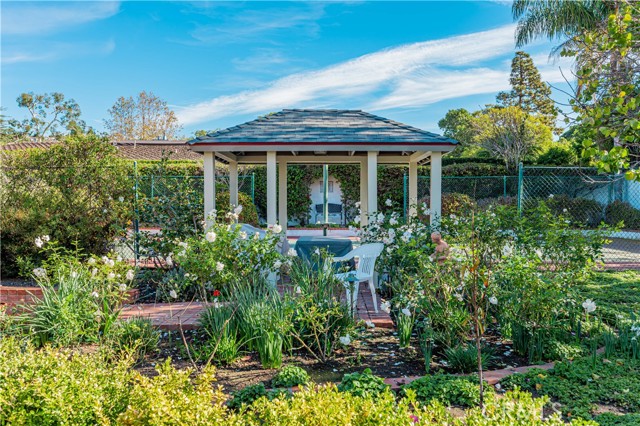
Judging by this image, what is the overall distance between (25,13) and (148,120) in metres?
28.4

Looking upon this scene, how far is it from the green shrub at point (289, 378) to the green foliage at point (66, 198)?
17.3ft

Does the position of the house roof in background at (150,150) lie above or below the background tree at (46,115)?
below

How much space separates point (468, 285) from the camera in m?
3.86

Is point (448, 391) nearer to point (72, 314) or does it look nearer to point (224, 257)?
point (224, 257)

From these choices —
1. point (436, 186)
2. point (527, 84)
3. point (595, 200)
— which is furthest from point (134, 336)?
point (527, 84)

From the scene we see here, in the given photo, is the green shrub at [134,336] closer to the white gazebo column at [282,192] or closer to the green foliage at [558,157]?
the white gazebo column at [282,192]

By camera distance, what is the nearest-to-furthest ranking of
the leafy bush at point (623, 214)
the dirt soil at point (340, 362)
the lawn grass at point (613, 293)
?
1. the dirt soil at point (340, 362)
2. the lawn grass at point (613, 293)
3. the leafy bush at point (623, 214)

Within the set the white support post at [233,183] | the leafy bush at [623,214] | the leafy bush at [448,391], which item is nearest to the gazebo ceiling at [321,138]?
the white support post at [233,183]

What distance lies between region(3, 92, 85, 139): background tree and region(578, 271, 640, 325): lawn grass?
41.6 metres

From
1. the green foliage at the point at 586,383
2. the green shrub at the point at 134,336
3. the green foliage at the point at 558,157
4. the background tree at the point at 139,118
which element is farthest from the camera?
the background tree at the point at 139,118

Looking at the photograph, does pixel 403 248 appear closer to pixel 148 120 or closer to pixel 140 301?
pixel 140 301

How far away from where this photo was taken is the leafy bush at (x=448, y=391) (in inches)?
127

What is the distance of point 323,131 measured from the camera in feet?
28.3

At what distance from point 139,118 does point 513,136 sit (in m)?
26.7
